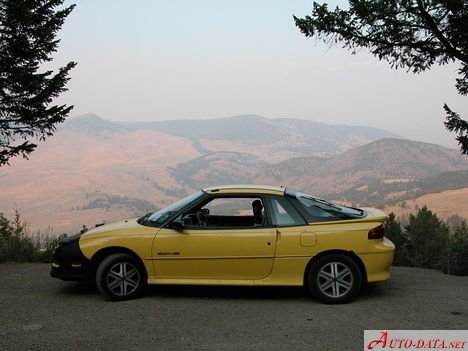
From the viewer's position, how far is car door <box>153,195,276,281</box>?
228 inches

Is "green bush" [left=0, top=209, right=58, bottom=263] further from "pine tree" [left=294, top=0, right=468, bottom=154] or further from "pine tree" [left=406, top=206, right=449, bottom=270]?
"pine tree" [left=406, top=206, right=449, bottom=270]

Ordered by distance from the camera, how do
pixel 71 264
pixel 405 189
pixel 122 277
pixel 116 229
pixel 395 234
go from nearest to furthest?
pixel 122 277 → pixel 71 264 → pixel 116 229 → pixel 395 234 → pixel 405 189

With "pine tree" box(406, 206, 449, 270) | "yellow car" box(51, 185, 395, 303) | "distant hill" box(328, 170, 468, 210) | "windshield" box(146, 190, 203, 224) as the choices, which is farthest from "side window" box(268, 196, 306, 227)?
"distant hill" box(328, 170, 468, 210)

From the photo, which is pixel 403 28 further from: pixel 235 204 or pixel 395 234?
pixel 395 234

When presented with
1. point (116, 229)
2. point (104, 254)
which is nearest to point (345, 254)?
point (116, 229)

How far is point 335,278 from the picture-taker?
5.79 m

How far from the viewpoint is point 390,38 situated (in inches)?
346

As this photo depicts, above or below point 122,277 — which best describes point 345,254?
above

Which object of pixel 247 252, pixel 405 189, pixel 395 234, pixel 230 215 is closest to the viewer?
pixel 247 252

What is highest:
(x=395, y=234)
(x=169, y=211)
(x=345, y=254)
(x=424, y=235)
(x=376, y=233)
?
(x=169, y=211)

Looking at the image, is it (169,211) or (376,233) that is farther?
(169,211)

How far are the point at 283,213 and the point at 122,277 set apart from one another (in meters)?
2.22

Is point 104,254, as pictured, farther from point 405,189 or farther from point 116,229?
point 405,189

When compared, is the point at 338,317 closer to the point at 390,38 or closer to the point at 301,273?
the point at 301,273
